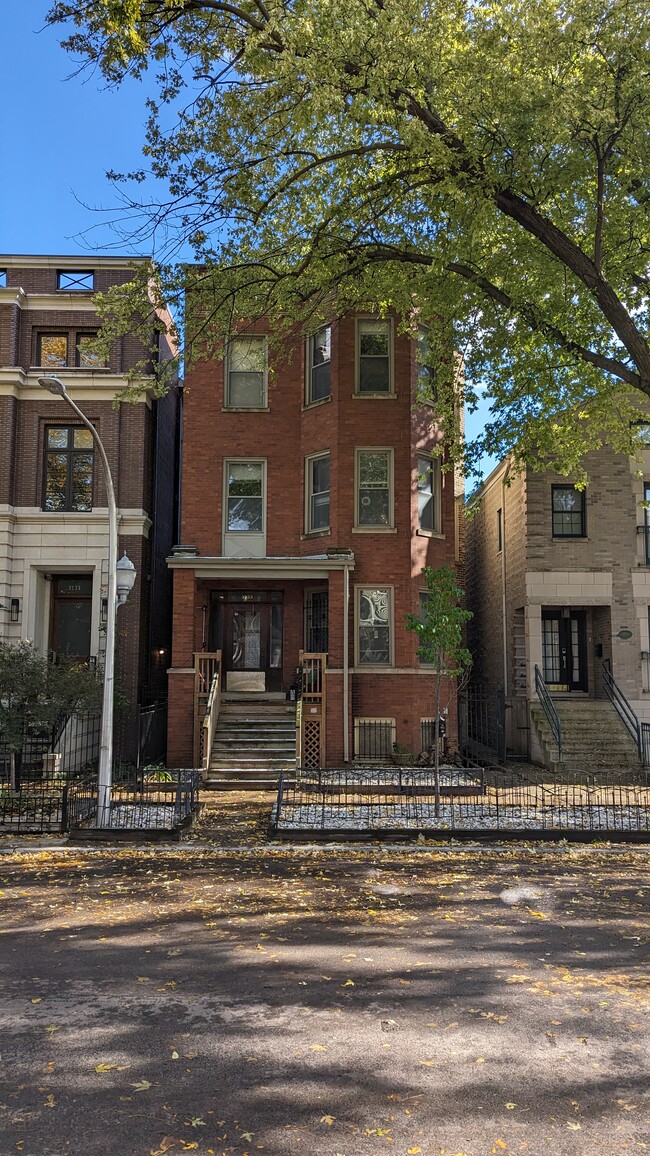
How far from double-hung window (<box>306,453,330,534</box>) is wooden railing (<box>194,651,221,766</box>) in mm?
4340

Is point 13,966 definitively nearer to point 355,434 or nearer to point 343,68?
point 343,68

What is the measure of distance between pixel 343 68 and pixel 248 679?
45.1 feet

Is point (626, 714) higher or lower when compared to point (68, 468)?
lower

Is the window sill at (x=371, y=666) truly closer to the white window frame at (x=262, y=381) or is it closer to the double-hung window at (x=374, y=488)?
the double-hung window at (x=374, y=488)

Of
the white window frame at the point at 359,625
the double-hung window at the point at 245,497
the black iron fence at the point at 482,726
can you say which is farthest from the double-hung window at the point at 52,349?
the black iron fence at the point at 482,726

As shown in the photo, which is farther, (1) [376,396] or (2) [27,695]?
(1) [376,396]

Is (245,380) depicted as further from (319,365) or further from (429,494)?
(429,494)

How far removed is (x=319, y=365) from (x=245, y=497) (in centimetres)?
399

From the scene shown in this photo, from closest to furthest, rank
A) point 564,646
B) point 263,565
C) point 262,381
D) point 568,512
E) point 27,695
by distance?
point 27,695
point 263,565
point 262,381
point 568,512
point 564,646

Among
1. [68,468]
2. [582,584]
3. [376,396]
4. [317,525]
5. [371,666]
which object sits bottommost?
[371,666]

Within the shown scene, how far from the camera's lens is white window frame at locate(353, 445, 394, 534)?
20.7m

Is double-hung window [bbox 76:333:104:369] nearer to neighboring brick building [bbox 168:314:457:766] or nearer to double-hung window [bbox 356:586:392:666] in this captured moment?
neighboring brick building [bbox 168:314:457:766]

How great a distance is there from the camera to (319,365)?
21.8 metres

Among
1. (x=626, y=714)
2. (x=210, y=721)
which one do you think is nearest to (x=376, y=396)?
(x=210, y=721)
